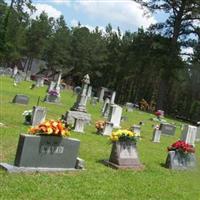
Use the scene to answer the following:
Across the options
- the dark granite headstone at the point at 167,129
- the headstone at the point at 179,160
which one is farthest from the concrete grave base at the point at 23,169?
the dark granite headstone at the point at 167,129

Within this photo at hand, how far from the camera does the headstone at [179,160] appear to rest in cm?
1455

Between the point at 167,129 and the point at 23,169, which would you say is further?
the point at 167,129

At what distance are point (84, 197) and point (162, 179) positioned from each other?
3.82 metres

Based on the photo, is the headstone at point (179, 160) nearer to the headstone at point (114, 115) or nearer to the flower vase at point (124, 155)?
the flower vase at point (124, 155)

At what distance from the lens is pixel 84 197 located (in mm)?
9156

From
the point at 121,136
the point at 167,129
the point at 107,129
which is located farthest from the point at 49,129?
the point at 167,129

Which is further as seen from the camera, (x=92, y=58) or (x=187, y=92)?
(x=92, y=58)

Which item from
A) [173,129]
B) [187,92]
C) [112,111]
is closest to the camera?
[112,111]

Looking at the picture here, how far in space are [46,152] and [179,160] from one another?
17.6 feet

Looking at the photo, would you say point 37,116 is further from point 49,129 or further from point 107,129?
point 49,129

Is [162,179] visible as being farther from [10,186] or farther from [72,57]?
[72,57]

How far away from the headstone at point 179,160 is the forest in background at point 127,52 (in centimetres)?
3835

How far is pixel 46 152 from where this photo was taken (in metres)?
10.6

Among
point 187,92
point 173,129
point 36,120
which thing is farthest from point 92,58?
point 36,120
